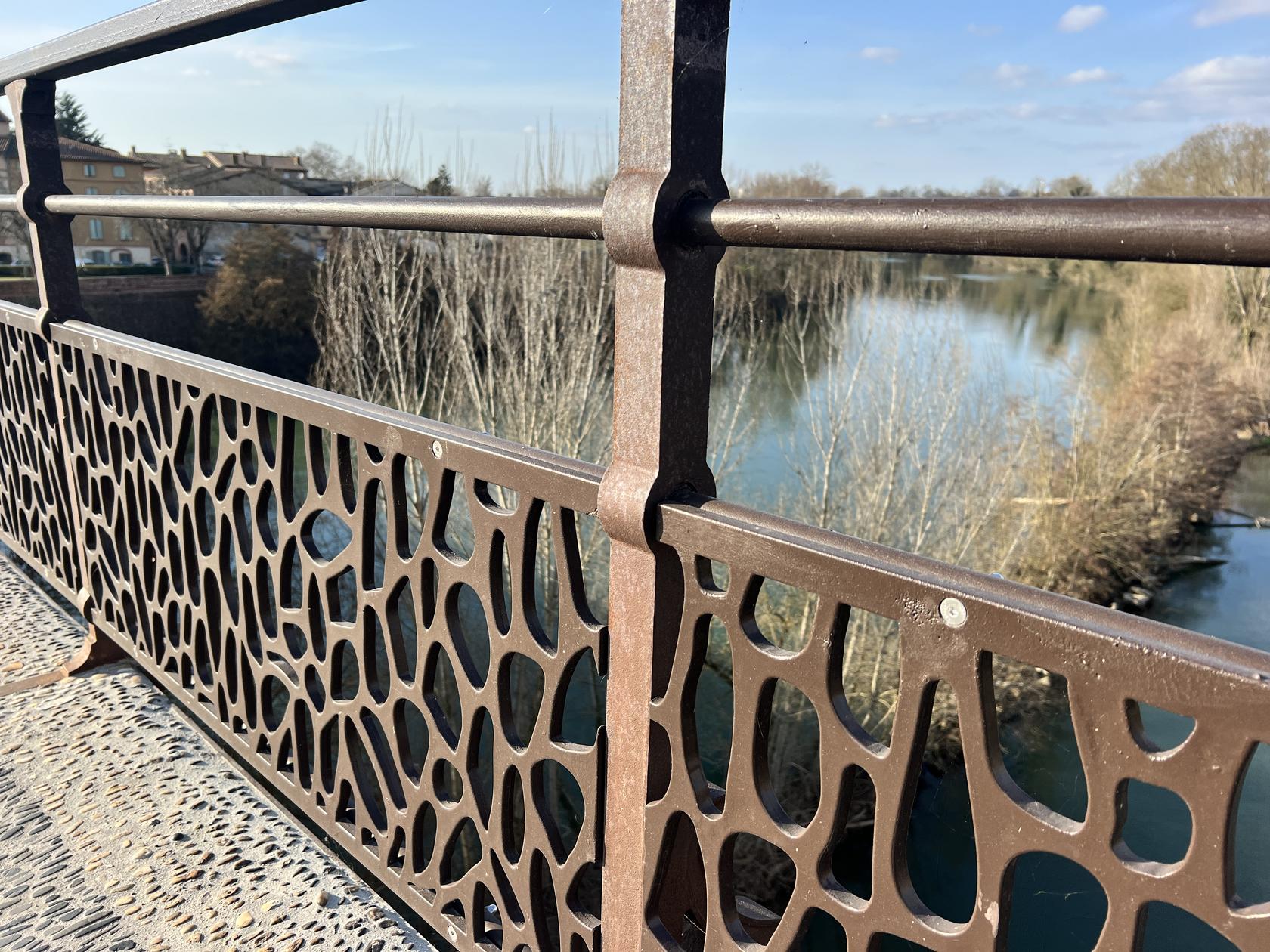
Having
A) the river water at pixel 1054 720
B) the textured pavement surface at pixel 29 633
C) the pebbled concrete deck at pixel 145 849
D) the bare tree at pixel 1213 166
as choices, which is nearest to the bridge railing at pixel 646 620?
the pebbled concrete deck at pixel 145 849

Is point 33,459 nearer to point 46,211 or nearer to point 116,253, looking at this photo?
point 46,211

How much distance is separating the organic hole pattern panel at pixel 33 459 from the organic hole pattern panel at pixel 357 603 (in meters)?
0.16

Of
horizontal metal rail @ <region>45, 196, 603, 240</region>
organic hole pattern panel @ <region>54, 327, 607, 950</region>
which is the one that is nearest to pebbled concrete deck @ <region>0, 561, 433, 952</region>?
organic hole pattern panel @ <region>54, 327, 607, 950</region>

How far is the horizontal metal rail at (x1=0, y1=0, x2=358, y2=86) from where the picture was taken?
118 cm

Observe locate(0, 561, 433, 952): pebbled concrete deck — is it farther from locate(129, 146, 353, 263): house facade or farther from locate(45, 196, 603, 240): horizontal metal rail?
locate(129, 146, 353, 263): house facade

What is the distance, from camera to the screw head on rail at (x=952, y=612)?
25.4 inches

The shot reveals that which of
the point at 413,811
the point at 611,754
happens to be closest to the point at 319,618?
the point at 413,811

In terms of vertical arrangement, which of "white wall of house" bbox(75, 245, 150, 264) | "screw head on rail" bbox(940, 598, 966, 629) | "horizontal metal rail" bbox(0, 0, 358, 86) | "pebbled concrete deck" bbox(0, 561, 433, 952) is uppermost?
"horizontal metal rail" bbox(0, 0, 358, 86)

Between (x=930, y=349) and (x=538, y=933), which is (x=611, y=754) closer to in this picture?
(x=538, y=933)

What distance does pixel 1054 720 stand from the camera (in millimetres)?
11125

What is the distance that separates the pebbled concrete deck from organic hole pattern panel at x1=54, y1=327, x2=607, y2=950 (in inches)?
4.2

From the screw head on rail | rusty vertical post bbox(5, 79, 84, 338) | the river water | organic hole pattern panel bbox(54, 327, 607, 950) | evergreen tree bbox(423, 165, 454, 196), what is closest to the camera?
the screw head on rail

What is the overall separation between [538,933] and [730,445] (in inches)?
489

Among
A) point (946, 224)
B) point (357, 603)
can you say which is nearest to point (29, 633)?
point (357, 603)
